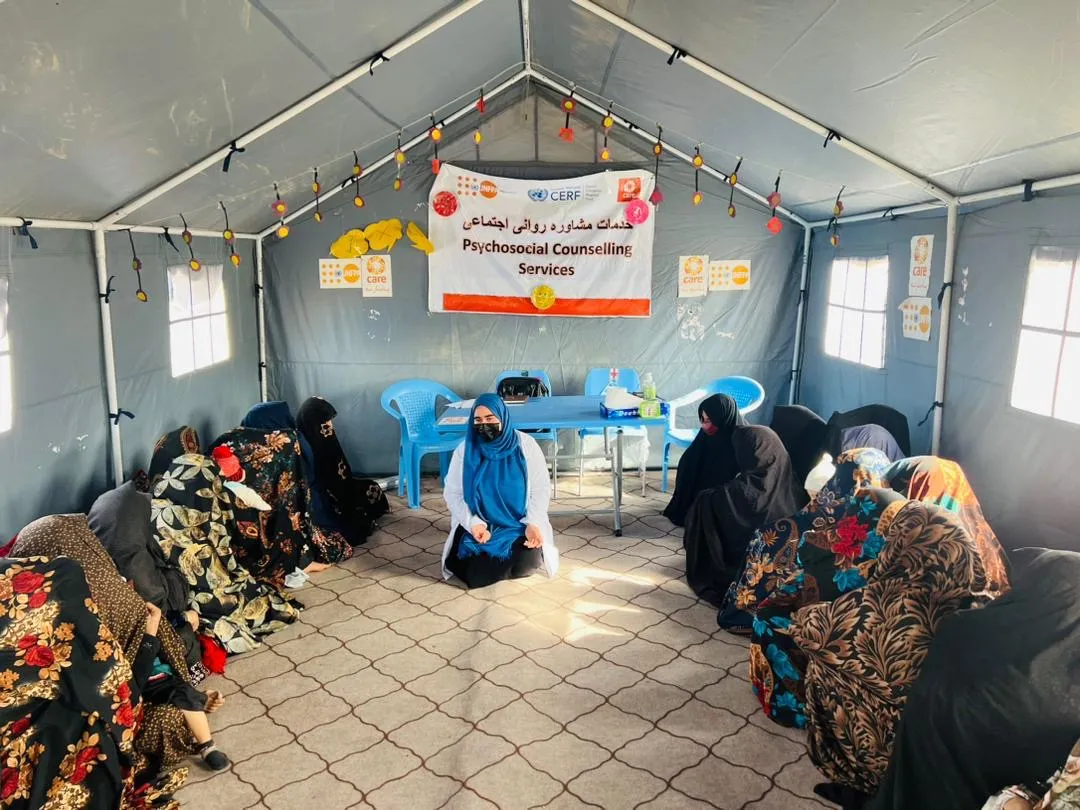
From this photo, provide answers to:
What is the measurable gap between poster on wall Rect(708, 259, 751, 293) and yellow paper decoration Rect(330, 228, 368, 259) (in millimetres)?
2369

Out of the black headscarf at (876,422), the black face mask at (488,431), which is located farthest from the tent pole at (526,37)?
the black headscarf at (876,422)

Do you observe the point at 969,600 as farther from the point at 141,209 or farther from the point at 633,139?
the point at 633,139

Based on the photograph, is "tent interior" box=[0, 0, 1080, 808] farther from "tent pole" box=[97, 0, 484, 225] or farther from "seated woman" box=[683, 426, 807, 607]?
"seated woman" box=[683, 426, 807, 607]

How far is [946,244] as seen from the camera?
3.77 m

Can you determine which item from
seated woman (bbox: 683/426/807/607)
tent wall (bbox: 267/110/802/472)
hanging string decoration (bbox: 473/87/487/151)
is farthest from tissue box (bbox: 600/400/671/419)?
hanging string decoration (bbox: 473/87/487/151)

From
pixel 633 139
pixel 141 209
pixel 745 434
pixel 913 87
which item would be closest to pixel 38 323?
pixel 141 209

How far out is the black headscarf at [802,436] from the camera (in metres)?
4.37

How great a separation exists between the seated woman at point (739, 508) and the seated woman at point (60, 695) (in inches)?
95.0

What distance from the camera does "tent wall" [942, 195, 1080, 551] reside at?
9.73 ft

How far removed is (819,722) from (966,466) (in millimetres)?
1769

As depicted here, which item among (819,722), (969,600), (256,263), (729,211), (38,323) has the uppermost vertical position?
(729,211)

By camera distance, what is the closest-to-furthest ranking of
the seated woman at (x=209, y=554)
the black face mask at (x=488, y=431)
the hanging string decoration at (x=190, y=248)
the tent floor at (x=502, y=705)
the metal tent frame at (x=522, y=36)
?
the tent floor at (x=502, y=705), the seated woman at (x=209, y=554), the metal tent frame at (x=522, y=36), the black face mask at (x=488, y=431), the hanging string decoration at (x=190, y=248)

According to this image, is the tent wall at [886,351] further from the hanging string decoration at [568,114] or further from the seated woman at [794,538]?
the hanging string decoration at [568,114]

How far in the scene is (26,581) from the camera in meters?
2.06
